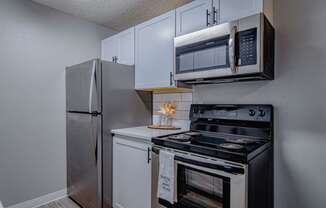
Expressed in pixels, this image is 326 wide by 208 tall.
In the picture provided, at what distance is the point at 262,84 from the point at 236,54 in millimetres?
444

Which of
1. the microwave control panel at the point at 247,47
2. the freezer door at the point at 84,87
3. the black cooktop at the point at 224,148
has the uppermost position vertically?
the microwave control panel at the point at 247,47

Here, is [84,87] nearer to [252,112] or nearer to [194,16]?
[194,16]

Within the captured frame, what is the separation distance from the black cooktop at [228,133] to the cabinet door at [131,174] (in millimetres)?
307

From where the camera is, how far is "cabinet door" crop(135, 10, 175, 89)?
1906 mm

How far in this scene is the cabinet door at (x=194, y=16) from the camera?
63.6 inches

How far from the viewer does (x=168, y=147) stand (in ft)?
4.81

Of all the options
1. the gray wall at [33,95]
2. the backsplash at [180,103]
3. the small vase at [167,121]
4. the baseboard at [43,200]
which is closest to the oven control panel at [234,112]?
the backsplash at [180,103]

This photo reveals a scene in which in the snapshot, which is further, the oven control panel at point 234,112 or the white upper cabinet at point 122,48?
the white upper cabinet at point 122,48

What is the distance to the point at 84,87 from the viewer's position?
2.07 metres

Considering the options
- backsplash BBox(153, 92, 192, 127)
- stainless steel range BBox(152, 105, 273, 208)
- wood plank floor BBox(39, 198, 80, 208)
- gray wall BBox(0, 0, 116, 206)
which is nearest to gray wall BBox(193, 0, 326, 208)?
stainless steel range BBox(152, 105, 273, 208)

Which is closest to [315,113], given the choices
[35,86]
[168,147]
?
[168,147]

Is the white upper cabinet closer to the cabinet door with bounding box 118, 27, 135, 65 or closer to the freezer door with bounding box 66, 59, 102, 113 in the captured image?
the cabinet door with bounding box 118, 27, 135, 65

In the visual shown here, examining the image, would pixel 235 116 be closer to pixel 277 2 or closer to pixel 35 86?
pixel 277 2

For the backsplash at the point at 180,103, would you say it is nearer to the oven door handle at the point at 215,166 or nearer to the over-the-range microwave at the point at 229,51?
the over-the-range microwave at the point at 229,51
